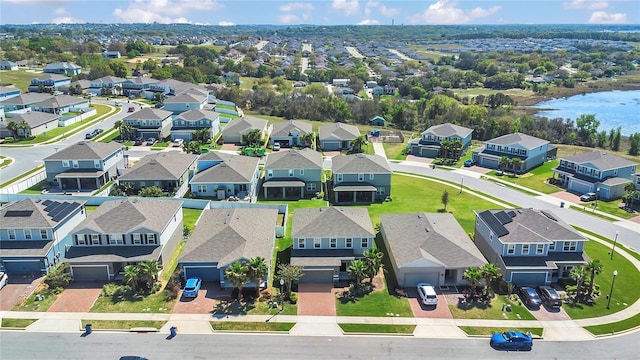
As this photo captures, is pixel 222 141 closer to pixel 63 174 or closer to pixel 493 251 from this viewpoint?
pixel 63 174

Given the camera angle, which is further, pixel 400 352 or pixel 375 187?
pixel 375 187

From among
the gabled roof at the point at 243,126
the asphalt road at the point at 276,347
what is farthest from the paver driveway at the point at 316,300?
the gabled roof at the point at 243,126

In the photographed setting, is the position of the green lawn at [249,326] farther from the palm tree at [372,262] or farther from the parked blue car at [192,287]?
the palm tree at [372,262]

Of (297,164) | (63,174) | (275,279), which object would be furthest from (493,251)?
(63,174)

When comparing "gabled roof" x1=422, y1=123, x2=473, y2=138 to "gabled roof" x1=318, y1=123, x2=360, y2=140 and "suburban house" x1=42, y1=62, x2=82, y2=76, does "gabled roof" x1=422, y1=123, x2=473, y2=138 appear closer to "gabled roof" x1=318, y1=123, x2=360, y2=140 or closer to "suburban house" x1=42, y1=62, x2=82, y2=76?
"gabled roof" x1=318, y1=123, x2=360, y2=140

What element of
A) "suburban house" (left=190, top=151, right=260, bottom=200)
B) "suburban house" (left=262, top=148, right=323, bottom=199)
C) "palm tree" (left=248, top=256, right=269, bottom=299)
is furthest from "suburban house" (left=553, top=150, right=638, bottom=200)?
"palm tree" (left=248, top=256, right=269, bottom=299)
